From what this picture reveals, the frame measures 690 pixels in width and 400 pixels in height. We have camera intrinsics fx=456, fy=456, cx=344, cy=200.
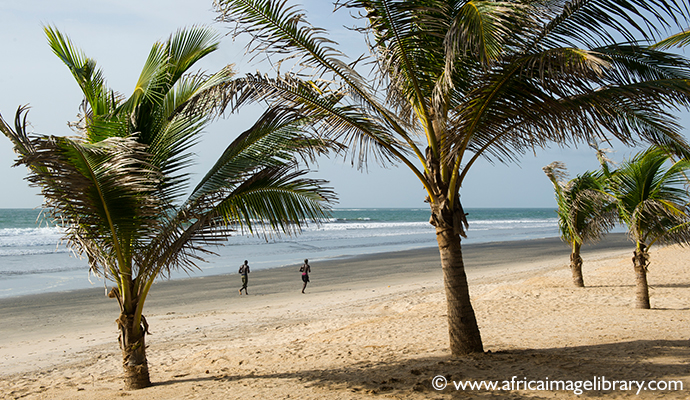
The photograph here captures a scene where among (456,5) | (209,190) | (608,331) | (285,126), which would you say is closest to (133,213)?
(209,190)

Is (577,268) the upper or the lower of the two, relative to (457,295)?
lower

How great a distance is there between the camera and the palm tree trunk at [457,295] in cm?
505

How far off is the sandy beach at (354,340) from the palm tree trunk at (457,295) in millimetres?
203

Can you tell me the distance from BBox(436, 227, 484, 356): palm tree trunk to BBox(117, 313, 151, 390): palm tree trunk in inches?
142

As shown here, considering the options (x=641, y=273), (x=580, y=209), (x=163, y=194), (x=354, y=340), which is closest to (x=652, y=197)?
(x=641, y=273)

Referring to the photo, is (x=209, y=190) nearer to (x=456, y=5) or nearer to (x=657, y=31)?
(x=456, y=5)

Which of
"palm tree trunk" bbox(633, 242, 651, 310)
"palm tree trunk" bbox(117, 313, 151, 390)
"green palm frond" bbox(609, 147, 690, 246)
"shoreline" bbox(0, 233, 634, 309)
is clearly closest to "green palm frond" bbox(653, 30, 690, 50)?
"green palm frond" bbox(609, 147, 690, 246)

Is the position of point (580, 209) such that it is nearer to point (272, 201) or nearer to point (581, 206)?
point (581, 206)

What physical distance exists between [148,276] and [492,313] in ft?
20.3

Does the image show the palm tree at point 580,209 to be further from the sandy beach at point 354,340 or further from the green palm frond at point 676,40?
the green palm frond at point 676,40

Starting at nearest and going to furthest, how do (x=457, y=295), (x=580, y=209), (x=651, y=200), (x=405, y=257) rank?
(x=457, y=295) < (x=651, y=200) < (x=580, y=209) < (x=405, y=257)

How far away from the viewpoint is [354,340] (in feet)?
23.9

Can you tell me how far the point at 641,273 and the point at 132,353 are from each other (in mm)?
7882

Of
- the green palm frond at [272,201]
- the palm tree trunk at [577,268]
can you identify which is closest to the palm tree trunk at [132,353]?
the green palm frond at [272,201]
